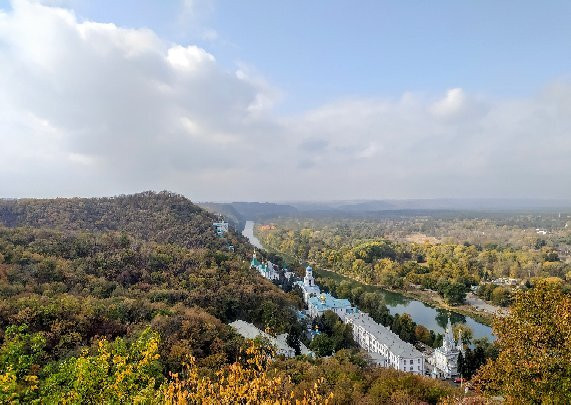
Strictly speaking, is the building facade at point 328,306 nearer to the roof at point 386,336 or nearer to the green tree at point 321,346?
the roof at point 386,336

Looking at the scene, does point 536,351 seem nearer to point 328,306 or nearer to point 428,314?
point 328,306

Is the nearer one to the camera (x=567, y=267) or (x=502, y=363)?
(x=502, y=363)

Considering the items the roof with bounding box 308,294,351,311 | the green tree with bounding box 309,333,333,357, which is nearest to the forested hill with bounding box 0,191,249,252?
the roof with bounding box 308,294,351,311

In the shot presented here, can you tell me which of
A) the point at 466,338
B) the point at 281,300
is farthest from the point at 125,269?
the point at 466,338

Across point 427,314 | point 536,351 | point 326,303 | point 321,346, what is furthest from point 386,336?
point 536,351

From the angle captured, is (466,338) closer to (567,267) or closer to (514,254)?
(567,267)
